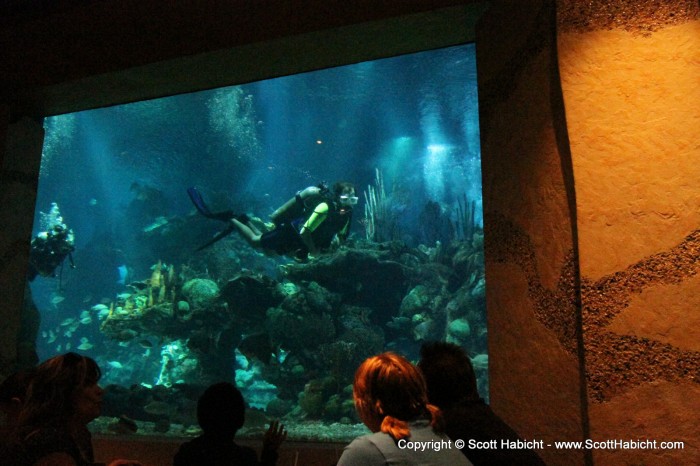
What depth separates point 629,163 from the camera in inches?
84.5

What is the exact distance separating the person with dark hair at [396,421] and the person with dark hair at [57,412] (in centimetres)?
75

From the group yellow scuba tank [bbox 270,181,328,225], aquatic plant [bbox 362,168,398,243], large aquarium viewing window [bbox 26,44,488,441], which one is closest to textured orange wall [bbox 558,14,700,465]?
large aquarium viewing window [bbox 26,44,488,441]

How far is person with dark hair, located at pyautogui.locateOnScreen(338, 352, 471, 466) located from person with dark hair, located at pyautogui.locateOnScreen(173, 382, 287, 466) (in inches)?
28.7

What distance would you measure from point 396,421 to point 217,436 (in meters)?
0.95

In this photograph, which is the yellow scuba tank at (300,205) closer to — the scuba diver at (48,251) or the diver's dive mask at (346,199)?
the diver's dive mask at (346,199)

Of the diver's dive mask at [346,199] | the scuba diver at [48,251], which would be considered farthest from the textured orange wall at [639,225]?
the scuba diver at [48,251]

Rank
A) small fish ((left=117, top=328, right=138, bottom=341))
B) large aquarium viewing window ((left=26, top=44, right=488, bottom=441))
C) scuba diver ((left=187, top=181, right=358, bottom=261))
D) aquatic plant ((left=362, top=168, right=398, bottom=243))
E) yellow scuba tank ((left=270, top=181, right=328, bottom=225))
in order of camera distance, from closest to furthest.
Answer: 1. large aquarium viewing window ((left=26, top=44, right=488, bottom=441))
2. scuba diver ((left=187, top=181, right=358, bottom=261))
3. yellow scuba tank ((left=270, top=181, right=328, bottom=225))
4. small fish ((left=117, top=328, right=138, bottom=341))
5. aquatic plant ((left=362, top=168, right=398, bottom=243))

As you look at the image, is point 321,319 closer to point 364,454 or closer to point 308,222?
point 308,222

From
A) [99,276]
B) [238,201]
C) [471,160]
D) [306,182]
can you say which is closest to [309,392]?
[471,160]

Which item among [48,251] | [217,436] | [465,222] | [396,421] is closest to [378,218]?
[465,222]

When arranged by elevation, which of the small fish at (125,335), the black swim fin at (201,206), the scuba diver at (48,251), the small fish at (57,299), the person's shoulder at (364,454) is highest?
the black swim fin at (201,206)

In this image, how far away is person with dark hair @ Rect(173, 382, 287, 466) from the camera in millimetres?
1796

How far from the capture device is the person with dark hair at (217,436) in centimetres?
180

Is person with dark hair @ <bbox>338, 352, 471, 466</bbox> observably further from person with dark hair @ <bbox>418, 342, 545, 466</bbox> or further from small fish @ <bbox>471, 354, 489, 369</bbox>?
small fish @ <bbox>471, 354, 489, 369</bbox>
